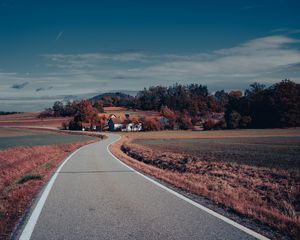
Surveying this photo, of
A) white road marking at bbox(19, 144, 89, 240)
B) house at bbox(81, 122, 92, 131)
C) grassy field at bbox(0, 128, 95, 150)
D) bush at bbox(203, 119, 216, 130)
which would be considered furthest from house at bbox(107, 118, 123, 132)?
white road marking at bbox(19, 144, 89, 240)

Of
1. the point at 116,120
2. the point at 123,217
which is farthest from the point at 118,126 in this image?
the point at 123,217

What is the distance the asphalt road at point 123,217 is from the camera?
21.8 feet

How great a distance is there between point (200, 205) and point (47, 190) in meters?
5.16

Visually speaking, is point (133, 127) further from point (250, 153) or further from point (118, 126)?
point (250, 153)

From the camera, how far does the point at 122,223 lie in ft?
24.4

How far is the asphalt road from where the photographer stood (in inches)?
262

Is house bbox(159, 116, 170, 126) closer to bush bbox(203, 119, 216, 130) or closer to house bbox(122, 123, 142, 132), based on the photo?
house bbox(122, 123, 142, 132)

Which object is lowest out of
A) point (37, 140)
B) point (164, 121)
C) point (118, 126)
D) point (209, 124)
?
point (209, 124)

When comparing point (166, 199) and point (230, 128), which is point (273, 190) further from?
point (230, 128)

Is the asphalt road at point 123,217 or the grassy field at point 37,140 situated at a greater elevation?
the asphalt road at point 123,217

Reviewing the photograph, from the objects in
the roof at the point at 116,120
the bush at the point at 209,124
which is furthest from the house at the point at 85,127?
the bush at the point at 209,124

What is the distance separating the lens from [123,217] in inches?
313

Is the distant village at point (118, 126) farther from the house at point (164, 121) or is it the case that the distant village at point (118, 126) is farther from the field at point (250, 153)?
the field at point (250, 153)

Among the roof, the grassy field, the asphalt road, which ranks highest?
the asphalt road
